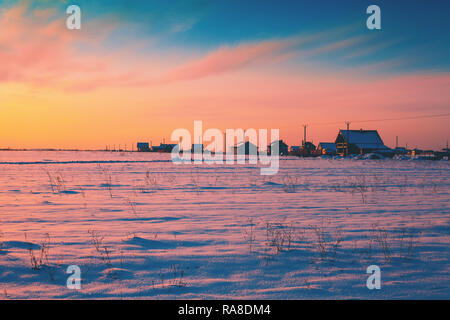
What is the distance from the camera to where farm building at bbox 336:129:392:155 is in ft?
210

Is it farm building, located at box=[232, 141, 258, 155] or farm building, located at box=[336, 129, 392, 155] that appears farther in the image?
farm building, located at box=[232, 141, 258, 155]

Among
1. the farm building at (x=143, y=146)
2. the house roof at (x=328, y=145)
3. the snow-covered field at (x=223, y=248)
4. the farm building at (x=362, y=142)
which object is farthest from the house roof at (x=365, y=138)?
the farm building at (x=143, y=146)

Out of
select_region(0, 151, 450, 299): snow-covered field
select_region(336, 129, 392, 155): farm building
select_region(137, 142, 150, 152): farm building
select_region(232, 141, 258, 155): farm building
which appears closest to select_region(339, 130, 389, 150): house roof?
select_region(336, 129, 392, 155): farm building

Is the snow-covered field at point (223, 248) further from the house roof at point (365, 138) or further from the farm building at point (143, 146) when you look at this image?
the farm building at point (143, 146)

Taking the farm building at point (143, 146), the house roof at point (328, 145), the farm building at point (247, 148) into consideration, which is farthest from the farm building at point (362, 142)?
the farm building at point (143, 146)

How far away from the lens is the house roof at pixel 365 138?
64.3 meters

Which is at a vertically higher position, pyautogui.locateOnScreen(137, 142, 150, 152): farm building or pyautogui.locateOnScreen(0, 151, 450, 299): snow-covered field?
pyautogui.locateOnScreen(137, 142, 150, 152): farm building

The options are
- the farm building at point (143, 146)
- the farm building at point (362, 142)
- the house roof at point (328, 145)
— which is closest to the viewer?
the farm building at point (362, 142)

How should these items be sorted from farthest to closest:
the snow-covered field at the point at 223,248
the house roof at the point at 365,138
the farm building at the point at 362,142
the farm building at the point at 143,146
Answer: the farm building at the point at 143,146 < the house roof at the point at 365,138 < the farm building at the point at 362,142 < the snow-covered field at the point at 223,248

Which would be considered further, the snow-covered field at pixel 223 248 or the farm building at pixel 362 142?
the farm building at pixel 362 142

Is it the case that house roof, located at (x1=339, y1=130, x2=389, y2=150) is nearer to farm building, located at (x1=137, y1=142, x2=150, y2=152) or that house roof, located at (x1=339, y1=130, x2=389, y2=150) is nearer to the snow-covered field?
the snow-covered field

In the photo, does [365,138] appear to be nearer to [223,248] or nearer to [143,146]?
[223,248]

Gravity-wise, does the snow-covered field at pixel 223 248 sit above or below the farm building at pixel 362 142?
below

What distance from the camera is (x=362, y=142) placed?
6500 centimetres
